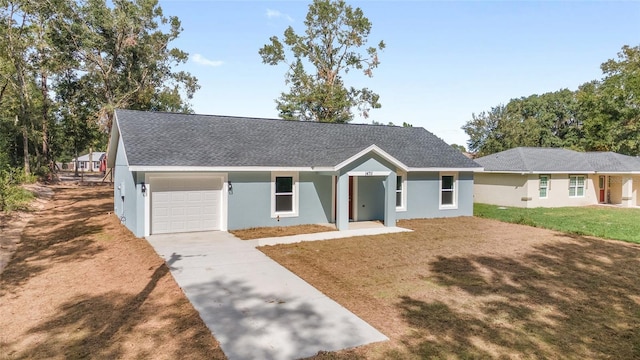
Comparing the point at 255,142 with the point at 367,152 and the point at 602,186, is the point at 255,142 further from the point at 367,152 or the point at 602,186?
the point at 602,186

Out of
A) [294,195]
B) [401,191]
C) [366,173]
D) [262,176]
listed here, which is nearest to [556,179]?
[401,191]

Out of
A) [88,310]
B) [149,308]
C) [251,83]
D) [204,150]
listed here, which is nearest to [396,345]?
[149,308]

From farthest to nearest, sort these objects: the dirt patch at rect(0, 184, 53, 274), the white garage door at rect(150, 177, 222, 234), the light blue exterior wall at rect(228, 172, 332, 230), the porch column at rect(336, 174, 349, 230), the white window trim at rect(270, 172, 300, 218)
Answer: the white window trim at rect(270, 172, 300, 218)
the porch column at rect(336, 174, 349, 230)
the light blue exterior wall at rect(228, 172, 332, 230)
the white garage door at rect(150, 177, 222, 234)
the dirt patch at rect(0, 184, 53, 274)

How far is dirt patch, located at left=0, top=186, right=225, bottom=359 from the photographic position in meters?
5.30

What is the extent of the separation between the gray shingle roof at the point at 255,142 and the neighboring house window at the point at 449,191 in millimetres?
761

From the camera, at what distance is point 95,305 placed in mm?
6949

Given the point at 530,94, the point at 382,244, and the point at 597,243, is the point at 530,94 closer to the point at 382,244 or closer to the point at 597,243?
the point at 597,243

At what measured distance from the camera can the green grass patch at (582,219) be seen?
1494cm

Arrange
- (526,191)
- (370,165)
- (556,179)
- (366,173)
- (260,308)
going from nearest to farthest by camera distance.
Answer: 1. (260,308)
2. (366,173)
3. (370,165)
4. (526,191)
5. (556,179)

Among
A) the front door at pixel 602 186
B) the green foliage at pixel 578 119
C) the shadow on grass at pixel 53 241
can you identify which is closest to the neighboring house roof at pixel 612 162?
the front door at pixel 602 186

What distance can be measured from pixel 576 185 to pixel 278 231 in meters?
22.6

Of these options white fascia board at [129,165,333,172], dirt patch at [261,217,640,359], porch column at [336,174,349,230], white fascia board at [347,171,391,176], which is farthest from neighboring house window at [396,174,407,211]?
white fascia board at [129,165,333,172]

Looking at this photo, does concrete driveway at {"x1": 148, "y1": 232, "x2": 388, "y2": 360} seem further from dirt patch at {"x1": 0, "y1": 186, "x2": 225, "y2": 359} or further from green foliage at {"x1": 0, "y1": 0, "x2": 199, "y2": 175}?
green foliage at {"x1": 0, "y1": 0, "x2": 199, "y2": 175}

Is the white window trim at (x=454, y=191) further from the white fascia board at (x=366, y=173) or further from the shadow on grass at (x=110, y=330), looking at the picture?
the shadow on grass at (x=110, y=330)
